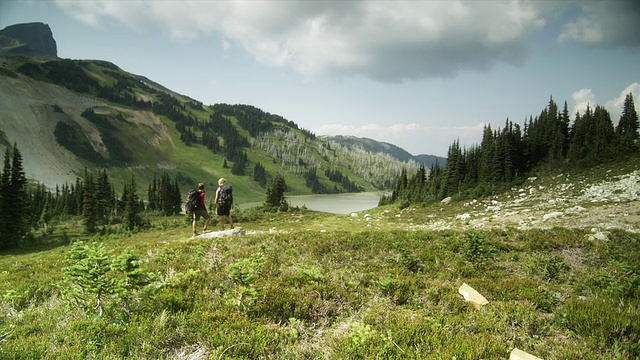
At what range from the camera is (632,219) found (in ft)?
51.8

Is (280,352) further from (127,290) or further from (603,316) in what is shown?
(603,316)

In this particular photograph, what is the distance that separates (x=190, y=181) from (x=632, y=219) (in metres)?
177

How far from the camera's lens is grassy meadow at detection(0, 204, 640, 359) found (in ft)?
13.9

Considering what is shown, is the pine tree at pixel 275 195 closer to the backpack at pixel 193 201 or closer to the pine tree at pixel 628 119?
the backpack at pixel 193 201

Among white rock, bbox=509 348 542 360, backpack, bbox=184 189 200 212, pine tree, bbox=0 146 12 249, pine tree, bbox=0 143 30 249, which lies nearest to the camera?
white rock, bbox=509 348 542 360

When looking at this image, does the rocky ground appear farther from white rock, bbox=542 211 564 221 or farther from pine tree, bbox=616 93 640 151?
pine tree, bbox=616 93 640 151

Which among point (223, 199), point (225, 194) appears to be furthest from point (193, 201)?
point (225, 194)

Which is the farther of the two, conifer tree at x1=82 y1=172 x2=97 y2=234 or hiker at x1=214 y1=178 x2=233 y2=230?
conifer tree at x1=82 y1=172 x2=97 y2=234

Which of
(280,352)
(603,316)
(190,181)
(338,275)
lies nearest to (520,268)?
(603,316)

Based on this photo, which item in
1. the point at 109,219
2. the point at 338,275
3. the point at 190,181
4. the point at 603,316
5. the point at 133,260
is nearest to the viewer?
the point at 603,316

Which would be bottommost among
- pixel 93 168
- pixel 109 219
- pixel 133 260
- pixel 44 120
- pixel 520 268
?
pixel 109 219

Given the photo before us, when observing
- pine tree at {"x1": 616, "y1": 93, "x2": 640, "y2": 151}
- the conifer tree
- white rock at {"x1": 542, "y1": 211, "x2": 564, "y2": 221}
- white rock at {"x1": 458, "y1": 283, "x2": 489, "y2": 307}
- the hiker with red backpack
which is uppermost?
pine tree at {"x1": 616, "y1": 93, "x2": 640, "y2": 151}

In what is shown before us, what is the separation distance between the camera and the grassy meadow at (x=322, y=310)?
4.23m

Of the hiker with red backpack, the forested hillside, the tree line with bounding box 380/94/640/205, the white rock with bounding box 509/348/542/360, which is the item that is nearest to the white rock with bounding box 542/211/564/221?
the tree line with bounding box 380/94/640/205
